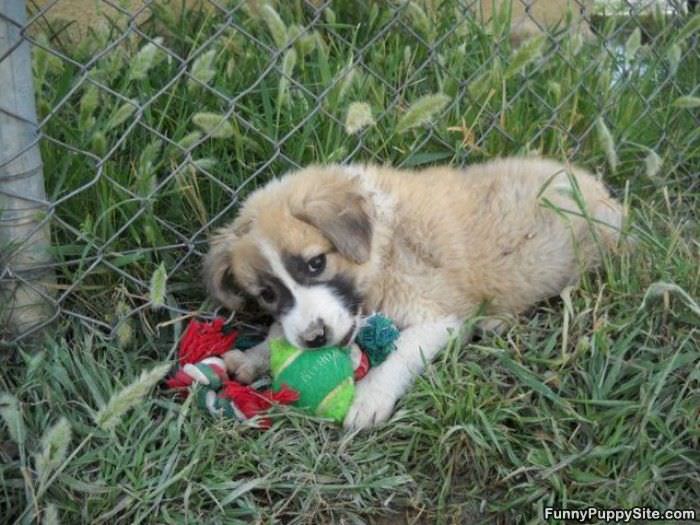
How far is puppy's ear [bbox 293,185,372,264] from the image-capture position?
10.9 feet

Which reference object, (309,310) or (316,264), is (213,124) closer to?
(316,264)

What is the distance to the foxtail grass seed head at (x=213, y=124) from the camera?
3348 mm

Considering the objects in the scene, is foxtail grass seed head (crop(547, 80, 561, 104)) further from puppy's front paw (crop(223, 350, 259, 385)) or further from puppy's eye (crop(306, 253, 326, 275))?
puppy's front paw (crop(223, 350, 259, 385))

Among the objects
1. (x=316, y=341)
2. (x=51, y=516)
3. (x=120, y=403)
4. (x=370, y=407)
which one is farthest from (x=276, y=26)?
(x=51, y=516)

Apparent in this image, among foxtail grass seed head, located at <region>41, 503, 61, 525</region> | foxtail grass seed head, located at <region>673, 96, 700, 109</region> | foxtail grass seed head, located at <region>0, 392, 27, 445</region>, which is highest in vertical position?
foxtail grass seed head, located at <region>673, 96, 700, 109</region>

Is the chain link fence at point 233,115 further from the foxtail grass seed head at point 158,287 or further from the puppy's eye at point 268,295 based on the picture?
the puppy's eye at point 268,295

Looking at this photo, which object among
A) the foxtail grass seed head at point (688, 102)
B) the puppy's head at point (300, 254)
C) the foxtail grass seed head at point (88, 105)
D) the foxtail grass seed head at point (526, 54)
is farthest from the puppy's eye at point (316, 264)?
the foxtail grass seed head at point (688, 102)

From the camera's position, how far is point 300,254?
3322 mm

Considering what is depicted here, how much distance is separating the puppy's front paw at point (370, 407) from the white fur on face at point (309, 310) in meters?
0.19

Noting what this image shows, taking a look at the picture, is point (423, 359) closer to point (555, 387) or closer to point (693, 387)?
point (555, 387)

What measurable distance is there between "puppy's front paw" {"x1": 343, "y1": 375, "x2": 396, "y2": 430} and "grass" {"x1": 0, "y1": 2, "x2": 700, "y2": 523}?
5cm

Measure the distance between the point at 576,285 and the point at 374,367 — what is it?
0.74m

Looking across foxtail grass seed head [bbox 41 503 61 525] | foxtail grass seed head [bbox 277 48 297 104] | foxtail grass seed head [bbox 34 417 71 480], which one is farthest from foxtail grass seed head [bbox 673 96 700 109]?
foxtail grass seed head [bbox 41 503 61 525]

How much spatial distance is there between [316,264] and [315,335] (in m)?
0.31
